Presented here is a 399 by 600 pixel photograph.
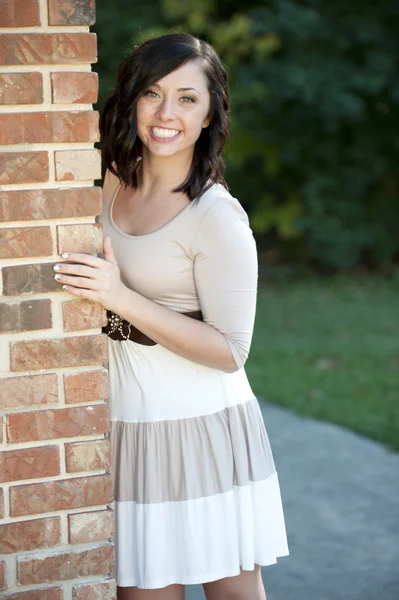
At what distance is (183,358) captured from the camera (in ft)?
8.04

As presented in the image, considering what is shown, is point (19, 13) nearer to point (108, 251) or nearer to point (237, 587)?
point (108, 251)

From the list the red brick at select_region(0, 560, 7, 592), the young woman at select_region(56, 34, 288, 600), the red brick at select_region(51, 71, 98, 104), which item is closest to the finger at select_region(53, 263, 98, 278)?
the young woman at select_region(56, 34, 288, 600)

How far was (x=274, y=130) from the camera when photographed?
40.0 ft

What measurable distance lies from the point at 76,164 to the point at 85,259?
0.21 meters

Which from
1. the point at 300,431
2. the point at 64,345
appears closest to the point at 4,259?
the point at 64,345

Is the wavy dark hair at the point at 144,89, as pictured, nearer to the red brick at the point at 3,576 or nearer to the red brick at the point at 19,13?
the red brick at the point at 19,13

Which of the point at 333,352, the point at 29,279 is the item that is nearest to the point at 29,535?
the point at 29,279

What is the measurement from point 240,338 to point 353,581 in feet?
6.06

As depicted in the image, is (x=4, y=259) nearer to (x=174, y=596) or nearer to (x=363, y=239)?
(x=174, y=596)

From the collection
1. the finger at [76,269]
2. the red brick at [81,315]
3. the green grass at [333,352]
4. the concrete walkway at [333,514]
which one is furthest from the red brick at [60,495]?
the green grass at [333,352]

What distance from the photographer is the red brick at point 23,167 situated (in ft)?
6.55

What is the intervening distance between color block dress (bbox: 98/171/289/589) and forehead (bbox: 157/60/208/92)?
0.28 metres

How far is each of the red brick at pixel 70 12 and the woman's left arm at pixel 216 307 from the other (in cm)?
58

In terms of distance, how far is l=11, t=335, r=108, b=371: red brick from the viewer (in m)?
2.07
